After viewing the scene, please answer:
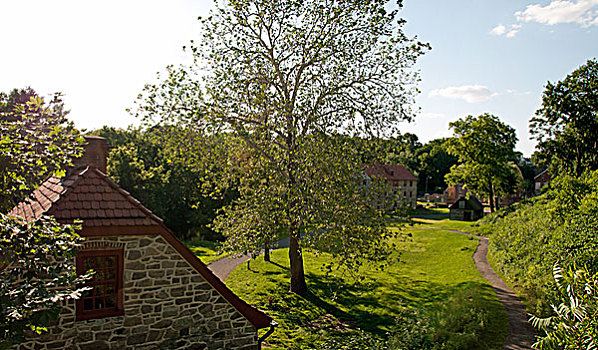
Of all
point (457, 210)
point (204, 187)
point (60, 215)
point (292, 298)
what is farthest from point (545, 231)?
point (457, 210)

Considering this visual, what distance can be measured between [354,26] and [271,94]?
4.57 metres

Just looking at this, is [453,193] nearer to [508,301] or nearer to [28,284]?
[508,301]

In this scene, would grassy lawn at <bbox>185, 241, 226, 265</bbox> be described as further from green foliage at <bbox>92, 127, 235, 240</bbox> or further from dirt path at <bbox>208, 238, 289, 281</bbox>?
green foliage at <bbox>92, 127, 235, 240</bbox>

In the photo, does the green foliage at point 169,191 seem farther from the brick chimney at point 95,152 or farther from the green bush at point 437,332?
the green bush at point 437,332

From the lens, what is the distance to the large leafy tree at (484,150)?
4394 cm

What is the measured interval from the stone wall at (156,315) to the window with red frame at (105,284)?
12 cm

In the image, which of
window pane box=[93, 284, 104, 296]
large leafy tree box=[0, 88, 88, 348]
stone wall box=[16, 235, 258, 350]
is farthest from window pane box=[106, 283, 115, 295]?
large leafy tree box=[0, 88, 88, 348]

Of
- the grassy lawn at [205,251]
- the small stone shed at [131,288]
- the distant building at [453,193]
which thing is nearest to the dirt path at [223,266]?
the grassy lawn at [205,251]

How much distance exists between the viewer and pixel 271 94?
53.9 ft

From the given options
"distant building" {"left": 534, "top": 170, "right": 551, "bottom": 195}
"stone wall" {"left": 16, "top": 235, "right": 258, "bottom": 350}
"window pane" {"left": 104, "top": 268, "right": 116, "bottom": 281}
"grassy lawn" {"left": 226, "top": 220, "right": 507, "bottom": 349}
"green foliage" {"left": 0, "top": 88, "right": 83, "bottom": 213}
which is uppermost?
→ "distant building" {"left": 534, "top": 170, "right": 551, "bottom": 195}

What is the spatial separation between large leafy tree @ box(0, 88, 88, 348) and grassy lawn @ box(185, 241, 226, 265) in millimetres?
18220

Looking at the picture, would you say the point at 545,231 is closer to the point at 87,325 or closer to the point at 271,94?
the point at 271,94

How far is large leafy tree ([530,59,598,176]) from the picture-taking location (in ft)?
107

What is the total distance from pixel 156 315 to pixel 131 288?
0.87 m
